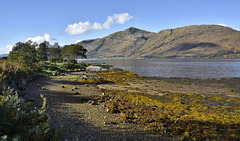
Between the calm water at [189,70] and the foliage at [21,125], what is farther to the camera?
the calm water at [189,70]

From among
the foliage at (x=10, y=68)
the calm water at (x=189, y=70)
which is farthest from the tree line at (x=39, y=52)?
the calm water at (x=189, y=70)

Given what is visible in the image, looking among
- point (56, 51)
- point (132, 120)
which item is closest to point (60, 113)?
point (132, 120)

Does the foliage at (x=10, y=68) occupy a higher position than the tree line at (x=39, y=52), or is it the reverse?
the tree line at (x=39, y=52)

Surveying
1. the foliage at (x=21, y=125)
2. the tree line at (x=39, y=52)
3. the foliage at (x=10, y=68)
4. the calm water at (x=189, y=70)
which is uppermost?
the tree line at (x=39, y=52)

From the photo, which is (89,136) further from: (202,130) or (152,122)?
A: (202,130)

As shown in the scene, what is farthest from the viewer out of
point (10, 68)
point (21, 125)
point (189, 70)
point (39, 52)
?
point (189, 70)

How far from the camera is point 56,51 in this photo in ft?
324

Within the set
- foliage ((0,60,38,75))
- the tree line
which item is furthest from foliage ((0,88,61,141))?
the tree line

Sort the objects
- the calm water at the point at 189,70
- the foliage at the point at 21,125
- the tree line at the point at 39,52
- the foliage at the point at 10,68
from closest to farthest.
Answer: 1. the foliage at the point at 21,125
2. the foliage at the point at 10,68
3. the tree line at the point at 39,52
4. the calm water at the point at 189,70

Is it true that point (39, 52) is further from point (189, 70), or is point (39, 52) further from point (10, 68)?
point (189, 70)

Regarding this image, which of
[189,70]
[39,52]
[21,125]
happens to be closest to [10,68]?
[21,125]

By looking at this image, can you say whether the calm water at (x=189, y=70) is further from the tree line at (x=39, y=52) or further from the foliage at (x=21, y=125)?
the foliage at (x=21, y=125)

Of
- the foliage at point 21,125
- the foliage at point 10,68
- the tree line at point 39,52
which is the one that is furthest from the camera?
the tree line at point 39,52

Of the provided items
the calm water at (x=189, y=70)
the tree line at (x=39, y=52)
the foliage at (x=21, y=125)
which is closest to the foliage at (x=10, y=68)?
the tree line at (x=39, y=52)
